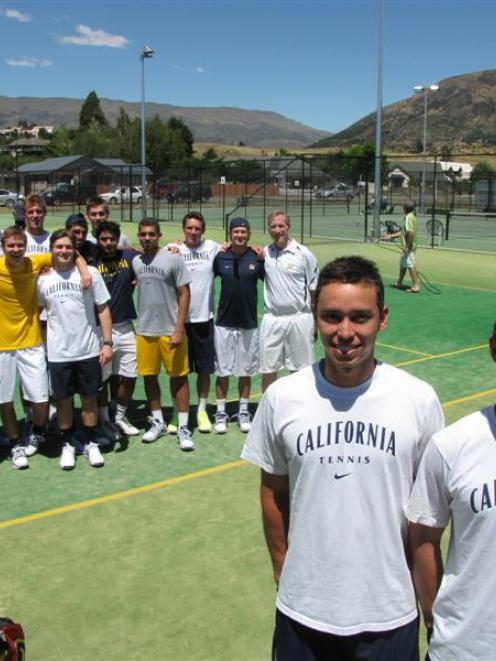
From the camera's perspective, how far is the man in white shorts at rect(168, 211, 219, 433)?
688cm

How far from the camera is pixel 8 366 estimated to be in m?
5.97

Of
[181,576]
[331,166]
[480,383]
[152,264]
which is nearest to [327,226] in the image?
[480,383]

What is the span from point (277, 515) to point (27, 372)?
3.95 meters

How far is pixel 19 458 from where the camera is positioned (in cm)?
608

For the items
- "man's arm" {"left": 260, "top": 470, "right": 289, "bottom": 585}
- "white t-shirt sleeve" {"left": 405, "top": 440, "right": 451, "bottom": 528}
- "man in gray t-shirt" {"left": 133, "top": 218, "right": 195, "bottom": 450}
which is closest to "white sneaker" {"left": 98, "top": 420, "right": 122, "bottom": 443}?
"man in gray t-shirt" {"left": 133, "top": 218, "right": 195, "bottom": 450}

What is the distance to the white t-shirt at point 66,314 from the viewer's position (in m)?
5.89

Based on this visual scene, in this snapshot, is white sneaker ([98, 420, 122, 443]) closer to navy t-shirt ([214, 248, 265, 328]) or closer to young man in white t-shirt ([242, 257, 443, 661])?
navy t-shirt ([214, 248, 265, 328])

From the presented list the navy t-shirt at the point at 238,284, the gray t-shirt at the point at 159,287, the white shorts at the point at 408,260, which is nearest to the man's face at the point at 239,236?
the navy t-shirt at the point at 238,284

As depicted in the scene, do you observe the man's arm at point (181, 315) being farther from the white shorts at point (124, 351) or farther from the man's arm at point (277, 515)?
the man's arm at point (277, 515)

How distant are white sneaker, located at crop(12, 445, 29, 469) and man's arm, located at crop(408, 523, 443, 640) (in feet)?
14.5

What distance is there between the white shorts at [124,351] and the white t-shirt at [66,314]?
703 millimetres

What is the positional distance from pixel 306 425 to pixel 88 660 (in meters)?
2.11

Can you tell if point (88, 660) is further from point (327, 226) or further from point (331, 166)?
point (331, 166)

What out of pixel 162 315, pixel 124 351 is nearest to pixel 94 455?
pixel 124 351
